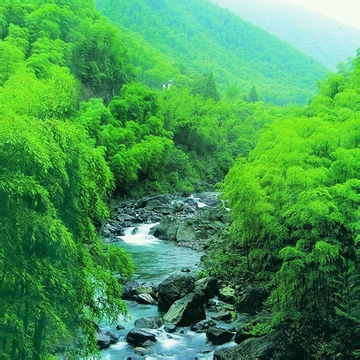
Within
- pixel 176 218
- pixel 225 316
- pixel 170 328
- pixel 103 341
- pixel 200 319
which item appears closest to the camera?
pixel 103 341

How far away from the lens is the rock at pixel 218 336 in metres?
18.5

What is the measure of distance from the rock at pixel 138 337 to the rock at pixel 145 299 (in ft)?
13.1

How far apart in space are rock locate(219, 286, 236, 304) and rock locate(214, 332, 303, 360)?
5563 mm

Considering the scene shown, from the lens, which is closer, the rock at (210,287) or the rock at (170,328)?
the rock at (170,328)

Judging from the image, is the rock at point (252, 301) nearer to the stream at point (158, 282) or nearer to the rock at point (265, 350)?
the stream at point (158, 282)

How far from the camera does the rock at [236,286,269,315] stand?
69.8 feet

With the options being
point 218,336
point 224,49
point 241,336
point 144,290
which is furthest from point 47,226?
point 224,49

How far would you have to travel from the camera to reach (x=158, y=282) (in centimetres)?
2538

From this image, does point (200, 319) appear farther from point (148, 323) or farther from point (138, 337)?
point (138, 337)

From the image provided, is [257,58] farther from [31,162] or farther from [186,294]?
[31,162]

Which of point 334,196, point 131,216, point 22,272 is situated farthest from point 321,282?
point 131,216

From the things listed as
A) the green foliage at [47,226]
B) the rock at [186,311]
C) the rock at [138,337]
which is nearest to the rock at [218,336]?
the rock at [186,311]

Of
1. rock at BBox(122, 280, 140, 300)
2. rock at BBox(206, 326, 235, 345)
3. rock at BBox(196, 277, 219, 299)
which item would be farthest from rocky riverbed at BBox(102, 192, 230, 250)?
rock at BBox(206, 326, 235, 345)

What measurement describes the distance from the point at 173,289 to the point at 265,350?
7344 mm
